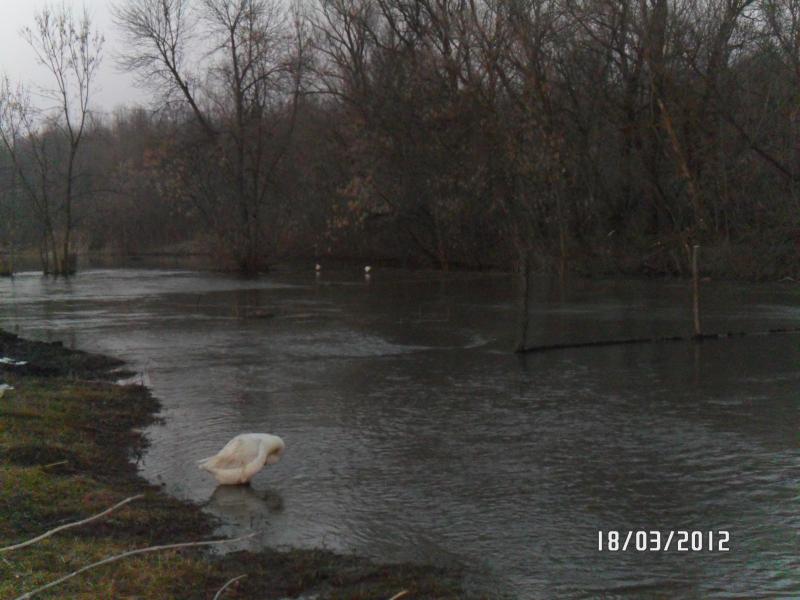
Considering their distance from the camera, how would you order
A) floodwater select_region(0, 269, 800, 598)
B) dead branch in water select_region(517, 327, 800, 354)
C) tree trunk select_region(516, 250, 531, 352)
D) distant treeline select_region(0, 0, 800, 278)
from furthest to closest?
distant treeline select_region(0, 0, 800, 278) → dead branch in water select_region(517, 327, 800, 354) → tree trunk select_region(516, 250, 531, 352) → floodwater select_region(0, 269, 800, 598)

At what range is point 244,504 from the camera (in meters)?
8.70

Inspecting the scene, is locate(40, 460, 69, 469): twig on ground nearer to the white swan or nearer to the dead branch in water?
the white swan

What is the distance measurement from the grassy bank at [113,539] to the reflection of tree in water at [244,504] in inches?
9.1

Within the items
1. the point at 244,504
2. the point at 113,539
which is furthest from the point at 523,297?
the point at 113,539

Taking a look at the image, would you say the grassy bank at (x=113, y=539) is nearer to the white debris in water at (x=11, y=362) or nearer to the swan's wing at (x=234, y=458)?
the swan's wing at (x=234, y=458)

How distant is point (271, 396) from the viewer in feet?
46.2

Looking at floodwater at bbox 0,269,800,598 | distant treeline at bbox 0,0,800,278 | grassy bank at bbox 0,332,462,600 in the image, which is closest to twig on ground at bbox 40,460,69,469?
grassy bank at bbox 0,332,462,600

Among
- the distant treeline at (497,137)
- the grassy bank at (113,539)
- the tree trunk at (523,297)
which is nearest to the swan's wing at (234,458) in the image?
the grassy bank at (113,539)

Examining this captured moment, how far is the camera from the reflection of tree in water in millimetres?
8211

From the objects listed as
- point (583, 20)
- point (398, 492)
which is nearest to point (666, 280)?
point (583, 20)

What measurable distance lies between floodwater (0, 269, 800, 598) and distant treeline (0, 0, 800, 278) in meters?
10.4

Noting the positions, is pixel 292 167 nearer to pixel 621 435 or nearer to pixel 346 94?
pixel 346 94

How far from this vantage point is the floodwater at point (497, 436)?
7355 mm

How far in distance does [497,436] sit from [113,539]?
5.31 metres
